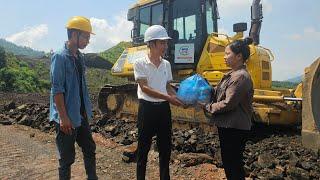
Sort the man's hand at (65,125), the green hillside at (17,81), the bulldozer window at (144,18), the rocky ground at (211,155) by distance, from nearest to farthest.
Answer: the man's hand at (65,125) → the rocky ground at (211,155) → the bulldozer window at (144,18) → the green hillside at (17,81)

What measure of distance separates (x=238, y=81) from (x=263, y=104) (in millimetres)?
4208

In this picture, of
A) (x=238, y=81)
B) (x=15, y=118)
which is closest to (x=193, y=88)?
(x=238, y=81)

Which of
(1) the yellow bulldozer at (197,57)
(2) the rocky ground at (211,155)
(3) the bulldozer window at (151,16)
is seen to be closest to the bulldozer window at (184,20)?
(1) the yellow bulldozer at (197,57)

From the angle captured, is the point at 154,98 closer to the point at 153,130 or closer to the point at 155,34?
the point at 153,130

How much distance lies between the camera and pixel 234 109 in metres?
4.42

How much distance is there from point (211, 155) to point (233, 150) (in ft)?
9.63

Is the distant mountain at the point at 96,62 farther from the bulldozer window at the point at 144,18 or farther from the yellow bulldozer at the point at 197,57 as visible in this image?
the bulldozer window at the point at 144,18

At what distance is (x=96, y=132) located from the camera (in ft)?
33.5

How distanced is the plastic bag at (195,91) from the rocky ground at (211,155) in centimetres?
170

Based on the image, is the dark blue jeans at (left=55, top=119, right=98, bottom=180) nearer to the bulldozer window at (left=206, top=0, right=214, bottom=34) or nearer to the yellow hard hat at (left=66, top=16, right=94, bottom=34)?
the yellow hard hat at (left=66, top=16, right=94, bottom=34)

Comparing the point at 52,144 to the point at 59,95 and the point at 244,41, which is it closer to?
the point at 59,95

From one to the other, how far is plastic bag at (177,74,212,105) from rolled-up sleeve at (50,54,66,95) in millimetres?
1397

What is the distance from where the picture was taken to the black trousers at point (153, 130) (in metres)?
4.92

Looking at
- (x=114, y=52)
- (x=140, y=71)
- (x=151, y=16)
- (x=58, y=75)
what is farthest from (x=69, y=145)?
(x=114, y=52)
